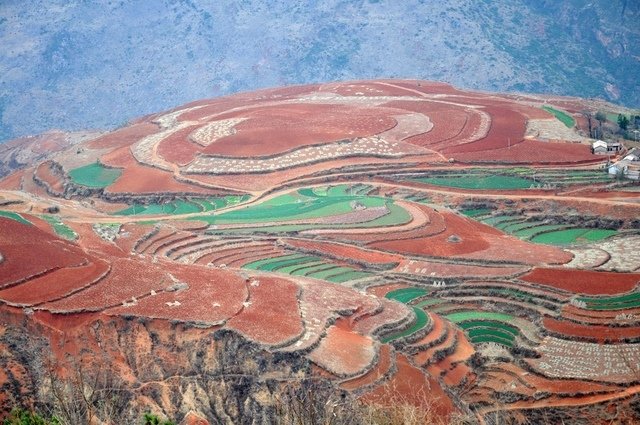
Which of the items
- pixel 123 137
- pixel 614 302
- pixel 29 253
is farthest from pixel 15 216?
pixel 123 137

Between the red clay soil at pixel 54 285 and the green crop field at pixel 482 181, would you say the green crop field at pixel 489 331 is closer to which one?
the red clay soil at pixel 54 285

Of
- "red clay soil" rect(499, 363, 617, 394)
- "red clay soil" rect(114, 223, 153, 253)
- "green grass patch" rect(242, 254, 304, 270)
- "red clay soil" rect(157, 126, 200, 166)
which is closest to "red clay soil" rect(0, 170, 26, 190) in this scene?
"red clay soil" rect(157, 126, 200, 166)

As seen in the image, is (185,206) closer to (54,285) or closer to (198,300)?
(54,285)

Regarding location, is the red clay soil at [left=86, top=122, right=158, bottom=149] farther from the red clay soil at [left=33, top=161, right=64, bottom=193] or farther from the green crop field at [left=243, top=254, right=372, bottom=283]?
the green crop field at [left=243, top=254, right=372, bottom=283]

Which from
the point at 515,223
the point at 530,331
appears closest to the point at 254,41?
the point at 515,223

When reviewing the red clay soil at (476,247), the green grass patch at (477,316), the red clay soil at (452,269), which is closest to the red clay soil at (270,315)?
the green grass patch at (477,316)

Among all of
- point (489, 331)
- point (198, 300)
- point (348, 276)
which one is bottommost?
point (489, 331)
